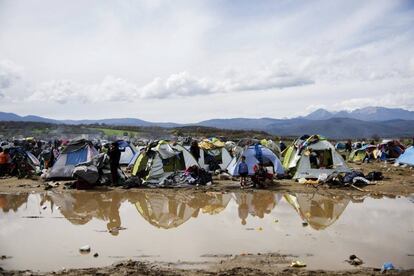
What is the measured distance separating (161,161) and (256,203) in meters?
5.11

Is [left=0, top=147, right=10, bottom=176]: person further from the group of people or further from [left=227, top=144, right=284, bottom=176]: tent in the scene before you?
the group of people

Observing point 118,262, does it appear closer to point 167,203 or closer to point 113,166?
point 167,203

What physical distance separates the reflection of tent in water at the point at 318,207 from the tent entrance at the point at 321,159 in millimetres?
3645

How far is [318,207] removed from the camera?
13266 mm

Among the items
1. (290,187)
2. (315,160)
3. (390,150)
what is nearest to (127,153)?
(315,160)

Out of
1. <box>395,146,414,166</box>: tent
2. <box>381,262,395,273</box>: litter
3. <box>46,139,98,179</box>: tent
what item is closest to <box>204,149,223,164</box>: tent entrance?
<box>46,139,98,179</box>: tent

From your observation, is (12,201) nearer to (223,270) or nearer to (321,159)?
(223,270)

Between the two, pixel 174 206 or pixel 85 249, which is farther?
pixel 174 206

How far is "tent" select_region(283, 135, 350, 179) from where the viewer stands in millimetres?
18359

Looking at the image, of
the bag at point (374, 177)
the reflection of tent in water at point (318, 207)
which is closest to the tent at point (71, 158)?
the reflection of tent in water at point (318, 207)

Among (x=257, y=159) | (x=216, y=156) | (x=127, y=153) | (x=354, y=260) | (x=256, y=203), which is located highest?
(x=257, y=159)

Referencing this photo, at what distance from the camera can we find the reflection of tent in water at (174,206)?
38.7 ft

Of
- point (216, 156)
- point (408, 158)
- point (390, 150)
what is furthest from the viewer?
point (390, 150)

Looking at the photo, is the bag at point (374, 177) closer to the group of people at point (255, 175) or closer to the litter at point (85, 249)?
the group of people at point (255, 175)
